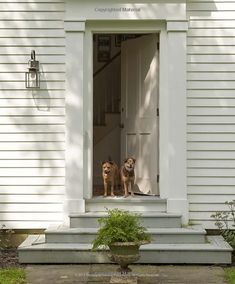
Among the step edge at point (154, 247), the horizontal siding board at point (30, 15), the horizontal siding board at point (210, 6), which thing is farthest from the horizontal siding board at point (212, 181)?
the horizontal siding board at point (30, 15)

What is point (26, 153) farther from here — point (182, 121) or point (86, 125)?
point (182, 121)

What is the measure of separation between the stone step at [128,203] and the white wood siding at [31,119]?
463 millimetres

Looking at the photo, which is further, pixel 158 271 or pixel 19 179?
pixel 19 179

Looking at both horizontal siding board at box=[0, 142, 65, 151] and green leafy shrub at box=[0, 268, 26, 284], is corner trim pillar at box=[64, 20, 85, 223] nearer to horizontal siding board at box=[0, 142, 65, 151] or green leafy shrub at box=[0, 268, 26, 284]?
horizontal siding board at box=[0, 142, 65, 151]

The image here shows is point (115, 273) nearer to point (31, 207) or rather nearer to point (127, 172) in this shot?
point (127, 172)

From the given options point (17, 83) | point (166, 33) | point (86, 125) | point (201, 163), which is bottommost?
point (201, 163)

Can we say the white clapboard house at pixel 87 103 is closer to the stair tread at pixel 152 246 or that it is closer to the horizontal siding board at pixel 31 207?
the horizontal siding board at pixel 31 207

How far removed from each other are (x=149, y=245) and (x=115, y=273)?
0.79 meters

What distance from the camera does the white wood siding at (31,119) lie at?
757 centimetres

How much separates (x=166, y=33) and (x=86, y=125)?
1664 mm

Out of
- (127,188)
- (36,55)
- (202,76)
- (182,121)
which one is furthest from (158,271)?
(36,55)

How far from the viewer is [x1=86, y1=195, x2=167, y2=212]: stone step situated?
24.3ft

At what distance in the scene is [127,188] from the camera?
303 inches

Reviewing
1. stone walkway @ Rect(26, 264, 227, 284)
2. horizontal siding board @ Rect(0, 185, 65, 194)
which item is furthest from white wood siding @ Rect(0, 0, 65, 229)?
stone walkway @ Rect(26, 264, 227, 284)
